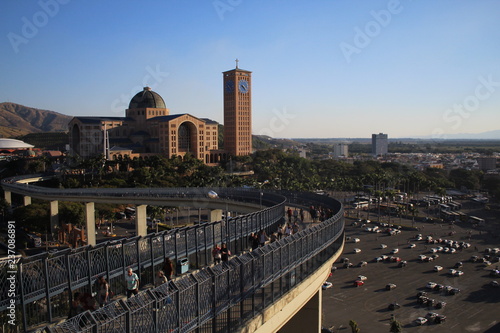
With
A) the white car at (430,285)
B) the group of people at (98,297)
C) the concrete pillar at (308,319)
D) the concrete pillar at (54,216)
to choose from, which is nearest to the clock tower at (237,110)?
the concrete pillar at (54,216)

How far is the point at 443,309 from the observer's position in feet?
119

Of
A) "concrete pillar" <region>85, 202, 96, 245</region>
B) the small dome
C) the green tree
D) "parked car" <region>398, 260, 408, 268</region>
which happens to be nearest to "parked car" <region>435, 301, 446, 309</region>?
"parked car" <region>398, 260, 408, 268</region>

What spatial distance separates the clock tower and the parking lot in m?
54.8

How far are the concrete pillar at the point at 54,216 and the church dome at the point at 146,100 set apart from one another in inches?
2263

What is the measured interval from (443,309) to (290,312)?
27036 mm

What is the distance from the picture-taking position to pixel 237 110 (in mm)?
108438

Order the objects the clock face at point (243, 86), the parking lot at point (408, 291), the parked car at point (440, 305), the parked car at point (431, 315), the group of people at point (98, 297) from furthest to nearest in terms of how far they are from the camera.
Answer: the clock face at point (243, 86) < the parked car at point (440, 305) < the parked car at point (431, 315) < the parking lot at point (408, 291) < the group of people at point (98, 297)

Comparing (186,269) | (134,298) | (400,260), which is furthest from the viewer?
(400,260)

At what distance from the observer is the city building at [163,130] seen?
90.9 m

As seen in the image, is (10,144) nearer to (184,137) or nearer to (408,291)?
(184,137)

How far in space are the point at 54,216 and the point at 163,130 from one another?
4692 cm

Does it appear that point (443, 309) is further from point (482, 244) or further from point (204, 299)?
point (204, 299)

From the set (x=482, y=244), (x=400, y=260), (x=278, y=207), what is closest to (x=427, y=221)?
(x=482, y=244)

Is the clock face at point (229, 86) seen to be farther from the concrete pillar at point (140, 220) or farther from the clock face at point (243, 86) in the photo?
the concrete pillar at point (140, 220)
